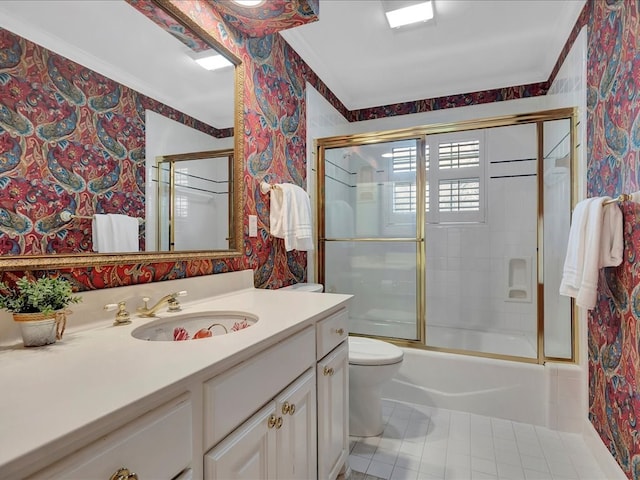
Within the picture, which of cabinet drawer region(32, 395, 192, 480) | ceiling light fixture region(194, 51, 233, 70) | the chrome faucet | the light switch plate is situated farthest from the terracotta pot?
ceiling light fixture region(194, 51, 233, 70)

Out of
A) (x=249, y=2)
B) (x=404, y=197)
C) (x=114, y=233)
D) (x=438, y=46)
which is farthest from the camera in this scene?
(x=404, y=197)

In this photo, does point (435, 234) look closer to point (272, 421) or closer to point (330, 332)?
point (330, 332)

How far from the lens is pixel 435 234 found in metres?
3.16

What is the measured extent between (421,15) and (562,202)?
1455mm

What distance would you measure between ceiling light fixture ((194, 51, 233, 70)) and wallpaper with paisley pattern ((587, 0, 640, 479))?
1733mm

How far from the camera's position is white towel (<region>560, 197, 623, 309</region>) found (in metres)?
1.44

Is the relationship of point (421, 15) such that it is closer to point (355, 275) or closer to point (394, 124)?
point (394, 124)

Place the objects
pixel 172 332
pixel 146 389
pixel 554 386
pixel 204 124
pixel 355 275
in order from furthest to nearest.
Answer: pixel 355 275 < pixel 554 386 < pixel 204 124 < pixel 172 332 < pixel 146 389

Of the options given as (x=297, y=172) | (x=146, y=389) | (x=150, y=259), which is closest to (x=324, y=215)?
(x=297, y=172)

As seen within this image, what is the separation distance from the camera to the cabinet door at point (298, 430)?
1007 mm

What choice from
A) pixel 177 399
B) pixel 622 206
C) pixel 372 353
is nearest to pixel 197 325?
pixel 177 399

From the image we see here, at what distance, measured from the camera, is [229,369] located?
2.61 feet

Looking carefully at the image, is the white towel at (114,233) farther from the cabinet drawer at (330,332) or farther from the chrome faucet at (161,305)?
the cabinet drawer at (330,332)

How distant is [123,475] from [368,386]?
60.1 inches
